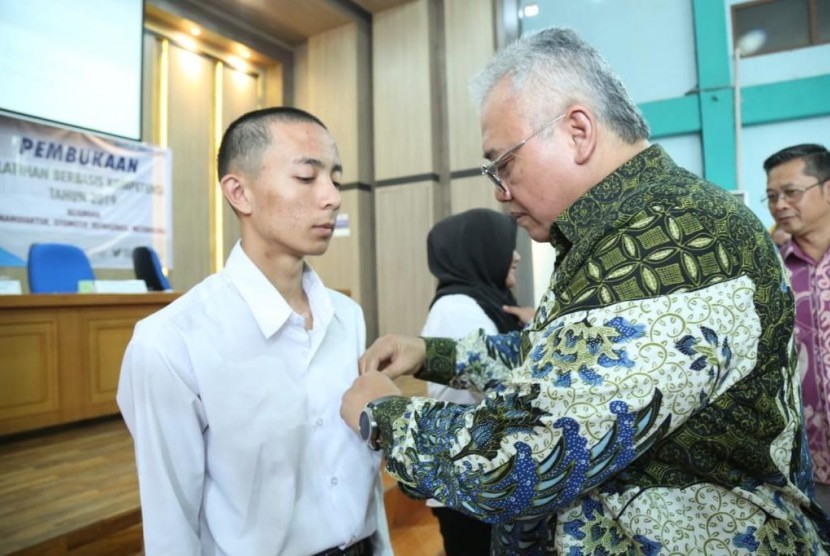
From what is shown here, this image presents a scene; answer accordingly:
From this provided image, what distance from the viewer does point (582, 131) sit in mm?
834

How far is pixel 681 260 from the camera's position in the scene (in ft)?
2.18

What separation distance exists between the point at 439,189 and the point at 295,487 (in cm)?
517

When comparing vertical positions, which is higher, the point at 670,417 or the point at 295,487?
the point at 670,417

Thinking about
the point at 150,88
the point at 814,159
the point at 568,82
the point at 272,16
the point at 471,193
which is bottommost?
the point at 568,82

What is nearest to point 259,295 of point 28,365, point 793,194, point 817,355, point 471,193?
point 817,355

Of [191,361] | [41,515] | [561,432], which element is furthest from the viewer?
[41,515]

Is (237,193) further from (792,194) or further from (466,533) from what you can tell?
(792,194)

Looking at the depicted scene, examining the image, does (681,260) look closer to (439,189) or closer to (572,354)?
(572,354)

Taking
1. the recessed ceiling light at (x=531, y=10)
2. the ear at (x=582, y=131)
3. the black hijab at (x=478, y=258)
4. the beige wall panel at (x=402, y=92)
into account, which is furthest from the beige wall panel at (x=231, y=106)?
the ear at (x=582, y=131)

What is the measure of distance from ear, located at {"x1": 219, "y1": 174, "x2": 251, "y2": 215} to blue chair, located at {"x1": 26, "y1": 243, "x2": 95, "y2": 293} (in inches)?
143

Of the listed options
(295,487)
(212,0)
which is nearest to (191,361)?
(295,487)

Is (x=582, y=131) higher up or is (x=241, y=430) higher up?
(x=582, y=131)

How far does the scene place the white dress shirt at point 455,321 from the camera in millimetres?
1626

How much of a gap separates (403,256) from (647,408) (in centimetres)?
544
